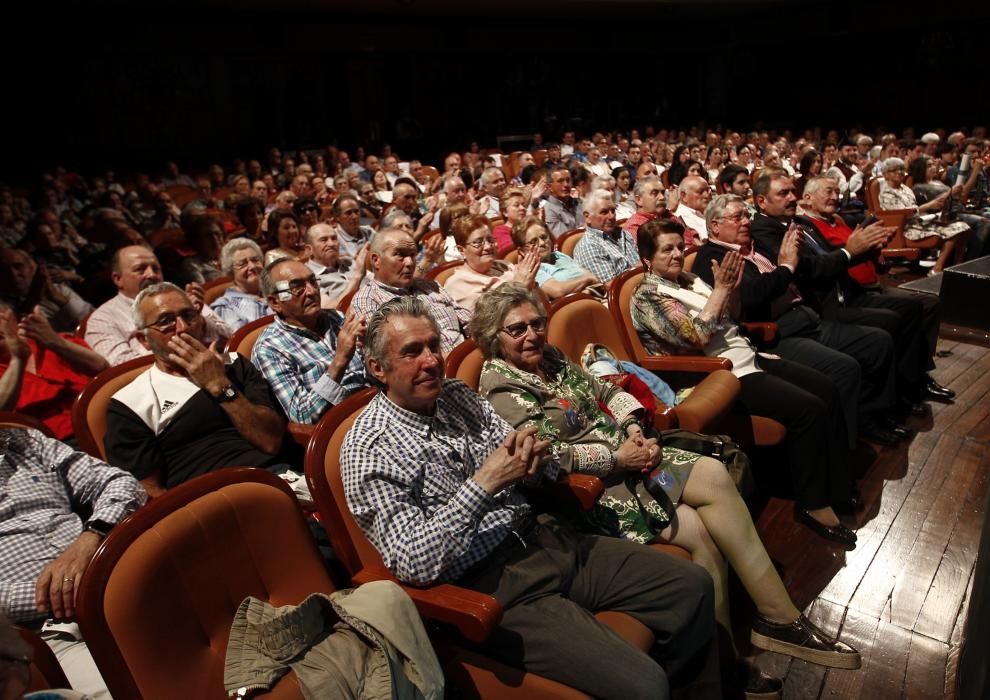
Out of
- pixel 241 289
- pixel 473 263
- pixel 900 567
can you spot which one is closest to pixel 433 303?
pixel 473 263

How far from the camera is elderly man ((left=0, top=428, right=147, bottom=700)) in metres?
1.40

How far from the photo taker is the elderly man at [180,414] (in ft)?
6.43

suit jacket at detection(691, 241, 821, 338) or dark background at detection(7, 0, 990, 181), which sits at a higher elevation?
dark background at detection(7, 0, 990, 181)

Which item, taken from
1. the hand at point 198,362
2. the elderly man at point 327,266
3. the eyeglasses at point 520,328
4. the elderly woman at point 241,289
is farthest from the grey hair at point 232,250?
the eyeglasses at point 520,328

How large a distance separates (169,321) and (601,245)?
239cm

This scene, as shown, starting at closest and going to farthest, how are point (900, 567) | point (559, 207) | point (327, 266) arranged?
point (900, 567), point (327, 266), point (559, 207)

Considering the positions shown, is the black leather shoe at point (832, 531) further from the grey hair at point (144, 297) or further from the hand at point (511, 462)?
the grey hair at point (144, 297)

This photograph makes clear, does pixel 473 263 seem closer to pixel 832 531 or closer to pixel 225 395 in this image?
pixel 225 395

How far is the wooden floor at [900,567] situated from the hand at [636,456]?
64 cm

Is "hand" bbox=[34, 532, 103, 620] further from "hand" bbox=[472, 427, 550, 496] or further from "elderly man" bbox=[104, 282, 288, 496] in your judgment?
"hand" bbox=[472, 427, 550, 496]

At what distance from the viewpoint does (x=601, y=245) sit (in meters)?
3.83

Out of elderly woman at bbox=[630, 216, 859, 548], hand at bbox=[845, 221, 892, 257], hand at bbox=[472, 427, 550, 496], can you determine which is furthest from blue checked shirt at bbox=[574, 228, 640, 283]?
hand at bbox=[472, 427, 550, 496]

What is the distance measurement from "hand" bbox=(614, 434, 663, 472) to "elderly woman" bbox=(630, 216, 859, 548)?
2.78ft

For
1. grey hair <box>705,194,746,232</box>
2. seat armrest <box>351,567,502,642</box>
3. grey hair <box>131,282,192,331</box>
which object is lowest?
seat armrest <box>351,567,502,642</box>
